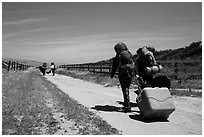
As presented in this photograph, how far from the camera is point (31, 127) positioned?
195 inches

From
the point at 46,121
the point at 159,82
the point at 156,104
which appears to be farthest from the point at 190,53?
the point at 46,121

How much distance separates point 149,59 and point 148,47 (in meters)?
0.50

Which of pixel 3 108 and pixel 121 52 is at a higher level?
pixel 121 52

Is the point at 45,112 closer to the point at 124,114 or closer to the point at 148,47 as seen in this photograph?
the point at 124,114

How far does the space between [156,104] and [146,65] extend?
1504 millimetres

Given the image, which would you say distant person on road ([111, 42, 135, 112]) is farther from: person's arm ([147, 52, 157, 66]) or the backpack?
person's arm ([147, 52, 157, 66])

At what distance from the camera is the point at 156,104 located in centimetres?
566

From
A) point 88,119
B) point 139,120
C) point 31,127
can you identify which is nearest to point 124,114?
point 139,120

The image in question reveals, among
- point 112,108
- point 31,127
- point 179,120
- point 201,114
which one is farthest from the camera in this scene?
point 112,108

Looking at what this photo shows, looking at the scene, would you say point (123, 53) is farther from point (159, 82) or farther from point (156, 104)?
point (156, 104)

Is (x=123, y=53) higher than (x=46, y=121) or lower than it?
higher

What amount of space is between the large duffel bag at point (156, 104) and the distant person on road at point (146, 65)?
83cm

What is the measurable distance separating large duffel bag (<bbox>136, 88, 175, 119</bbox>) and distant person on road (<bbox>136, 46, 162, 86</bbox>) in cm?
83

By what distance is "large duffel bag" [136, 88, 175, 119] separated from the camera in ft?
18.6
